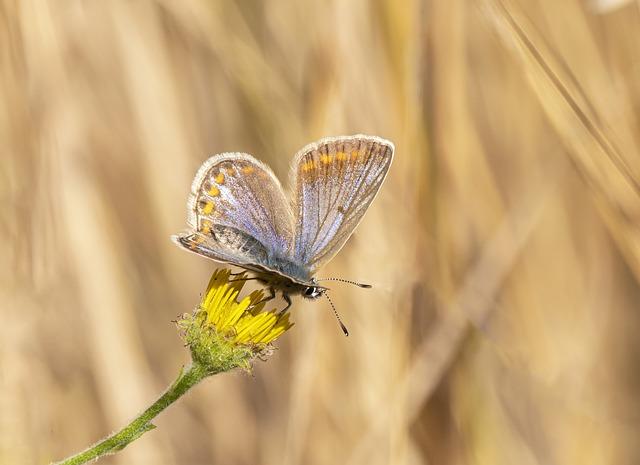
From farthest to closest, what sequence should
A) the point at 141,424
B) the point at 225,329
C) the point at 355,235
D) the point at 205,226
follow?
the point at 355,235
the point at 205,226
the point at 225,329
the point at 141,424

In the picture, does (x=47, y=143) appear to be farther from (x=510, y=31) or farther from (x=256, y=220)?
(x=510, y=31)

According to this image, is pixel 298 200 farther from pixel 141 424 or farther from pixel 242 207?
pixel 141 424

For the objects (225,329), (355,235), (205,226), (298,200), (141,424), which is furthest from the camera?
(355,235)

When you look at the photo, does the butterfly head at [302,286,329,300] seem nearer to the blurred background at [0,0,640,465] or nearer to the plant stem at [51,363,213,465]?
the plant stem at [51,363,213,465]


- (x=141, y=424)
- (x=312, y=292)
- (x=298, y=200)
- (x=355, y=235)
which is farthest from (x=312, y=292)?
(x=355, y=235)

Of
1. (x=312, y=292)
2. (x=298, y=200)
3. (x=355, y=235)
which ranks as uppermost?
(x=298, y=200)

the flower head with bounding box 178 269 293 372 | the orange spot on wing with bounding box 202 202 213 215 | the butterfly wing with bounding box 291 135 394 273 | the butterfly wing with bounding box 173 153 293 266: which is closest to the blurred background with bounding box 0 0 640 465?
the butterfly wing with bounding box 291 135 394 273

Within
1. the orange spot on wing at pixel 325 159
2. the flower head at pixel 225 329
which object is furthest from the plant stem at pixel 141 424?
the orange spot on wing at pixel 325 159

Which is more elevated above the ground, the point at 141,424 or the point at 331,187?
the point at 331,187
